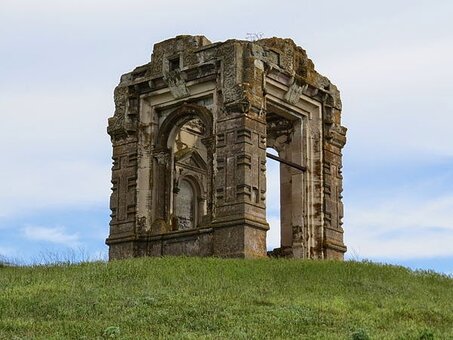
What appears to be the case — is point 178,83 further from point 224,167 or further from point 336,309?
point 336,309

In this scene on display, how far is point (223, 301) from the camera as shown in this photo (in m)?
13.0

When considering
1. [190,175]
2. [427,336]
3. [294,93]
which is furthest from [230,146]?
[427,336]

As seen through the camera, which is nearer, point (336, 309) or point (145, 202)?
point (336, 309)

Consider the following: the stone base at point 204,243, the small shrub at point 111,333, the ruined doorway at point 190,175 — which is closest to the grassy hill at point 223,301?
the small shrub at point 111,333

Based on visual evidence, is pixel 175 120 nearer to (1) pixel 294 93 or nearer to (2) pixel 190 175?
(1) pixel 294 93

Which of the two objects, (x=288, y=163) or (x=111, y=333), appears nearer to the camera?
(x=111, y=333)

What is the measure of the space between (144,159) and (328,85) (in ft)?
17.8

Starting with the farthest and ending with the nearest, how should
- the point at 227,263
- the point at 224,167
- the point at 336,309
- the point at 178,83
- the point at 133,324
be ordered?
the point at 178,83, the point at 224,167, the point at 227,263, the point at 336,309, the point at 133,324

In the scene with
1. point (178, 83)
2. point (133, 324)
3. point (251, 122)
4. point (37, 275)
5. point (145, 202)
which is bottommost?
point (133, 324)

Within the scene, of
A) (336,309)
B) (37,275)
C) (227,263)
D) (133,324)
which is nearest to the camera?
(133,324)

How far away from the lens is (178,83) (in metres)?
21.6

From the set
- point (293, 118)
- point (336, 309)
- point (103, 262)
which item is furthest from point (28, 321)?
point (293, 118)

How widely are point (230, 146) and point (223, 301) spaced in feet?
24.8

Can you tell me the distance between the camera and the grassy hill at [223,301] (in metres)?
10.9
